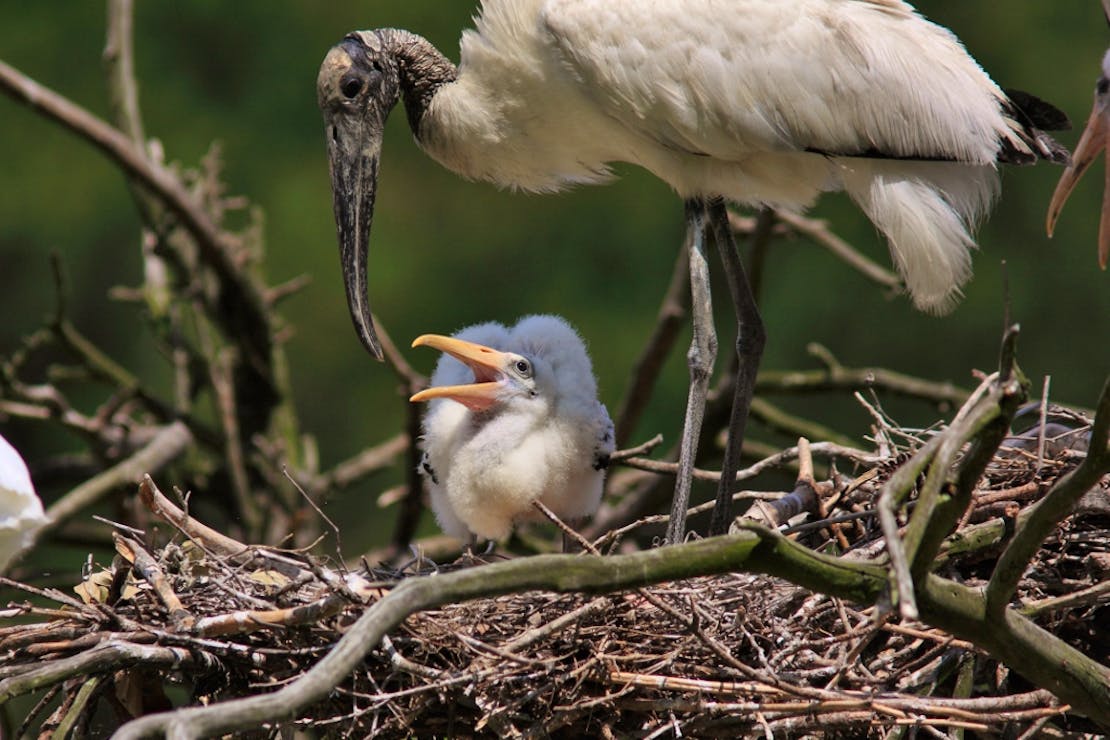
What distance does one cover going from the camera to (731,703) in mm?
2219

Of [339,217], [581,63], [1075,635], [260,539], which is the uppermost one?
[581,63]

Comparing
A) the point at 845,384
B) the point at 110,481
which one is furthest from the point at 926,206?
the point at 110,481

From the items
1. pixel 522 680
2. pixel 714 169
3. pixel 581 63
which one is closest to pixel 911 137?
pixel 714 169

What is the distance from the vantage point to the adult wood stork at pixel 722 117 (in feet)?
10.0

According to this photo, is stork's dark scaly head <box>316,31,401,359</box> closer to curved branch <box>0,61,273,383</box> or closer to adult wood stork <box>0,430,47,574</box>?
curved branch <box>0,61,273,383</box>

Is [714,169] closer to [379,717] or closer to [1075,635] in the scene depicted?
[1075,635]

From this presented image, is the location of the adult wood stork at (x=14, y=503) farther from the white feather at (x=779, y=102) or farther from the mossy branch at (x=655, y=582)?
the white feather at (x=779, y=102)

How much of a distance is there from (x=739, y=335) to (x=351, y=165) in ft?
3.25

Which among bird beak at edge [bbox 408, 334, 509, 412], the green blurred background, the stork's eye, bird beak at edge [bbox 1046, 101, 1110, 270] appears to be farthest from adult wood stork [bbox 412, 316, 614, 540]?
the green blurred background

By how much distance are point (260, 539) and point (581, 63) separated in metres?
1.81

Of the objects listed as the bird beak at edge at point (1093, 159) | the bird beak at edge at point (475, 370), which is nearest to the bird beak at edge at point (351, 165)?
the bird beak at edge at point (475, 370)

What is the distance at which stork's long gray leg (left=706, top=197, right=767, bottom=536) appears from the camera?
3.43 m

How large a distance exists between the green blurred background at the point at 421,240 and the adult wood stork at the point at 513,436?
2630 mm

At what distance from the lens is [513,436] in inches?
121
